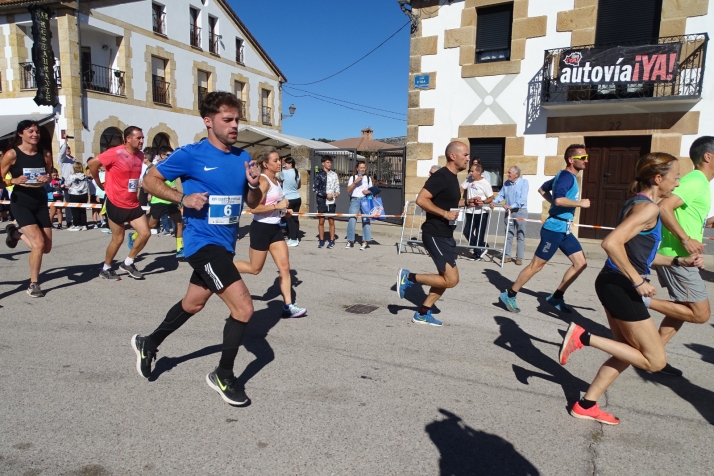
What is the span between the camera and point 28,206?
5809mm

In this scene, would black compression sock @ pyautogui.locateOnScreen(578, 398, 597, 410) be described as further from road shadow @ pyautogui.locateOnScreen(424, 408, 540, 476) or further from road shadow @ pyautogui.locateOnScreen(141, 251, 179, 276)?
road shadow @ pyautogui.locateOnScreen(141, 251, 179, 276)

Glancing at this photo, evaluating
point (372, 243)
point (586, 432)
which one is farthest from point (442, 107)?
point (586, 432)

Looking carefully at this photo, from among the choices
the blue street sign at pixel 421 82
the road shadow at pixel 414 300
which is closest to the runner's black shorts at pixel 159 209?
the road shadow at pixel 414 300

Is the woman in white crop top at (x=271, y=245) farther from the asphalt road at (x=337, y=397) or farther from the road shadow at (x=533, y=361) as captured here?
the road shadow at (x=533, y=361)

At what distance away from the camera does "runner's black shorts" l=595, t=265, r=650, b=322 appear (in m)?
3.08

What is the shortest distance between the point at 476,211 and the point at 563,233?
3701 mm

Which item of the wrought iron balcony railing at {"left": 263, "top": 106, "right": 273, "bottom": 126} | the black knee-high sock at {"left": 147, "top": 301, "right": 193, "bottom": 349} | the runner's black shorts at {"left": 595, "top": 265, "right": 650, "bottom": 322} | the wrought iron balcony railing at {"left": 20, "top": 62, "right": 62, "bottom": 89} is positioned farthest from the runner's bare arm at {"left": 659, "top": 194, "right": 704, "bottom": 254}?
the wrought iron balcony railing at {"left": 263, "top": 106, "right": 273, "bottom": 126}

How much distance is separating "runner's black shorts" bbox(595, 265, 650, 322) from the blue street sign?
10.4 metres

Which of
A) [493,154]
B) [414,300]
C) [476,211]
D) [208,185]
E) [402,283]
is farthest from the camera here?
[493,154]

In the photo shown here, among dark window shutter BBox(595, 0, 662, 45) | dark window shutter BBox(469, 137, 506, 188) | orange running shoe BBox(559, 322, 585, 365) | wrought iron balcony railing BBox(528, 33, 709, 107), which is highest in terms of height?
dark window shutter BBox(595, 0, 662, 45)

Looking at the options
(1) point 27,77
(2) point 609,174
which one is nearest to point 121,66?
(1) point 27,77

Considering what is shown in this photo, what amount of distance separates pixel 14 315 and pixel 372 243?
7119 mm

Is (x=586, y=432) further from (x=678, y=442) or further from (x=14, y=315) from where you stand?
(x=14, y=315)

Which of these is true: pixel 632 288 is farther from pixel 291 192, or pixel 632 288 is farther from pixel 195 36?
pixel 195 36
